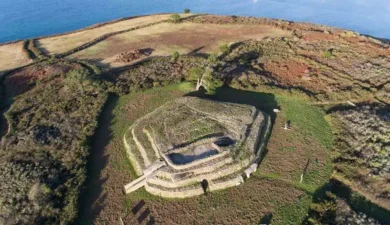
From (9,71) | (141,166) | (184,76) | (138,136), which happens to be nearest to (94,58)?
(9,71)

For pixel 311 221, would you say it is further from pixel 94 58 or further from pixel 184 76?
pixel 94 58

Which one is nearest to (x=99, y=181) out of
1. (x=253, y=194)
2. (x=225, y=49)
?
(x=253, y=194)

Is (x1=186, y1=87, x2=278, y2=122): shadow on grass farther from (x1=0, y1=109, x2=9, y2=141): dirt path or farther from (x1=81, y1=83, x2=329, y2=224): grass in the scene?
(x1=0, y1=109, x2=9, y2=141): dirt path

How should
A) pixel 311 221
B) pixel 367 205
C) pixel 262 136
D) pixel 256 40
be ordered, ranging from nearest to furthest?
pixel 311 221, pixel 367 205, pixel 262 136, pixel 256 40

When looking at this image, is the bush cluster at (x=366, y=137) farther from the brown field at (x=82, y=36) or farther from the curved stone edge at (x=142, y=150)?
the brown field at (x=82, y=36)

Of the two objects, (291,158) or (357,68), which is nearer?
(291,158)
